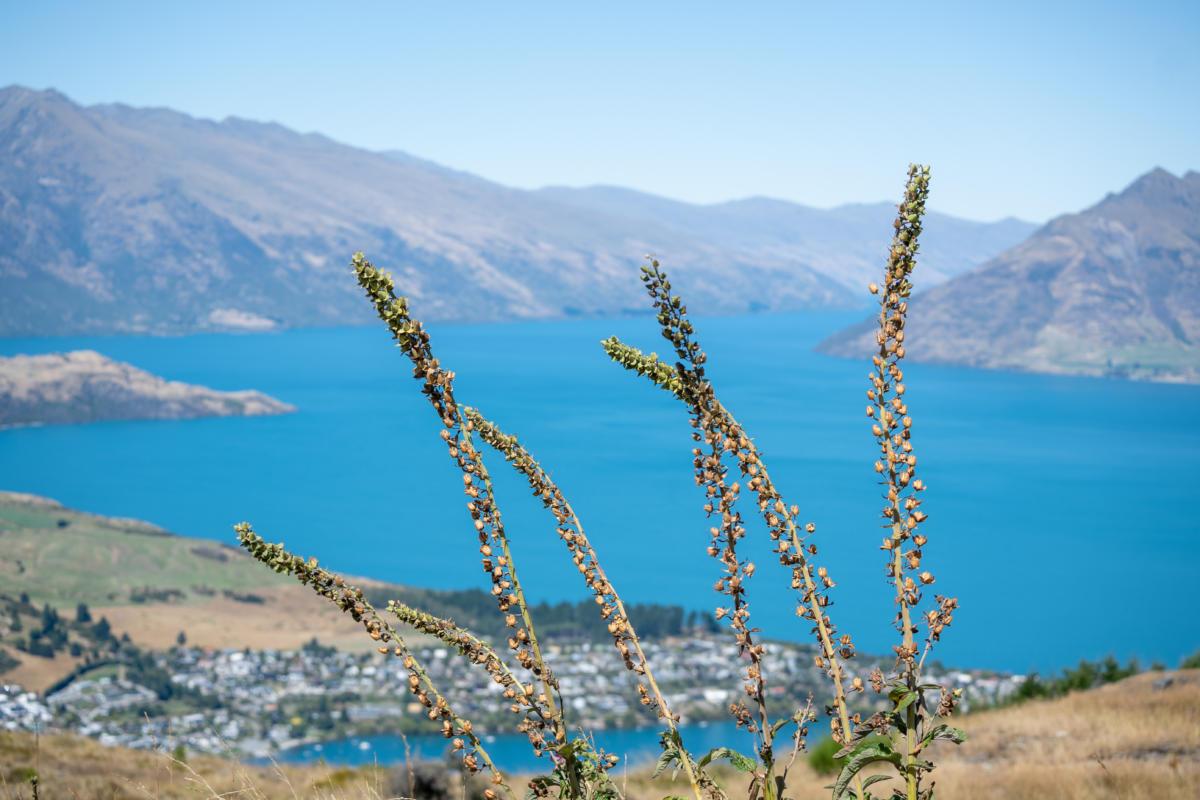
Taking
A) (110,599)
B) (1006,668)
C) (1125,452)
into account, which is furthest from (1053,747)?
(1125,452)

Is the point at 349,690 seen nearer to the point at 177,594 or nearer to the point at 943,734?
the point at 177,594

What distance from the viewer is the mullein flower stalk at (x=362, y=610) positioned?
8.02 feet

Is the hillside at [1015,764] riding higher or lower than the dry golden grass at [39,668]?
higher

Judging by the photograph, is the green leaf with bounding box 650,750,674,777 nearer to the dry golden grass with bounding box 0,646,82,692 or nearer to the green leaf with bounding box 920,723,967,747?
the green leaf with bounding box 920,723,967,747

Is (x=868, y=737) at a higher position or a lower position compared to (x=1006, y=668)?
higher

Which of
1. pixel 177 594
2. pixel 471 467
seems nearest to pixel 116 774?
pixel 471 467

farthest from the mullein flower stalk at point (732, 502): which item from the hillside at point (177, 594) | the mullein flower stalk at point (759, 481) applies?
the hillside at point (177, 594)

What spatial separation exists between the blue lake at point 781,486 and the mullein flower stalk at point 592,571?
52.7m

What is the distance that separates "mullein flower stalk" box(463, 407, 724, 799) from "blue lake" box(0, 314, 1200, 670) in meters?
52.7

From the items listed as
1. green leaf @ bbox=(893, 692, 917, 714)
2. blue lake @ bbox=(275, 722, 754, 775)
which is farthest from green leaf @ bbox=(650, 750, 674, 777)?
blue lake @ bbox=(275, 722, 754, 775)

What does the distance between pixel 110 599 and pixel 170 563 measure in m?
7.13

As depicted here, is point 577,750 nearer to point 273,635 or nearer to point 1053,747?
point 1053,747

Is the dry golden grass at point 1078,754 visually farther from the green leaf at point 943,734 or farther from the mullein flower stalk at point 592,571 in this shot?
the mullein flower stalk at point 592,571

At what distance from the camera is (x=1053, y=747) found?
10.8 meters
